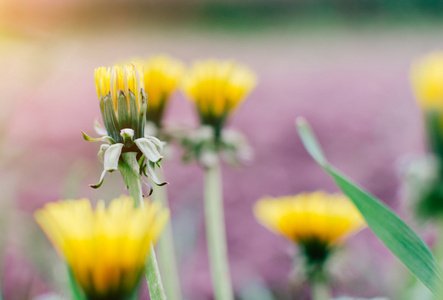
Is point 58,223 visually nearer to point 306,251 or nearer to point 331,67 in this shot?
point 306,251

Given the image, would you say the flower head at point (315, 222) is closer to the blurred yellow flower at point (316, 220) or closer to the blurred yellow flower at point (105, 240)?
the blurred yellow flower at point (316, 220)

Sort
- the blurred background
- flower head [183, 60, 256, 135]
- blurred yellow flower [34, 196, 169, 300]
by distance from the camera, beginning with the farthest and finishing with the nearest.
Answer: the blurred background, flower head [183, 60, 256, 135], blurred yellow flower [34, 196, 169, 300]

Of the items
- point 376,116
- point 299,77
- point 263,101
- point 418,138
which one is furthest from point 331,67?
point 418,138

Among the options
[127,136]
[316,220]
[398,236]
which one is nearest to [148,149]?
[127,136]

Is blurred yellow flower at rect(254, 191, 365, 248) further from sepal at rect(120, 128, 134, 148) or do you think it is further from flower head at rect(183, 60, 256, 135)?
sepal at rect(120, 128, 134, 148)

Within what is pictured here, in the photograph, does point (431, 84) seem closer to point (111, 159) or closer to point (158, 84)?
point (158, 84)

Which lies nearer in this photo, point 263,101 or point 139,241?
point 139,241

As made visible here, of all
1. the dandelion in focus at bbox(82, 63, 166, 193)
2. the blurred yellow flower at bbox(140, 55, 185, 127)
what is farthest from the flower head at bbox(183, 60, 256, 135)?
the dandelion in focus at bbox(82, 63, 166, 193)
